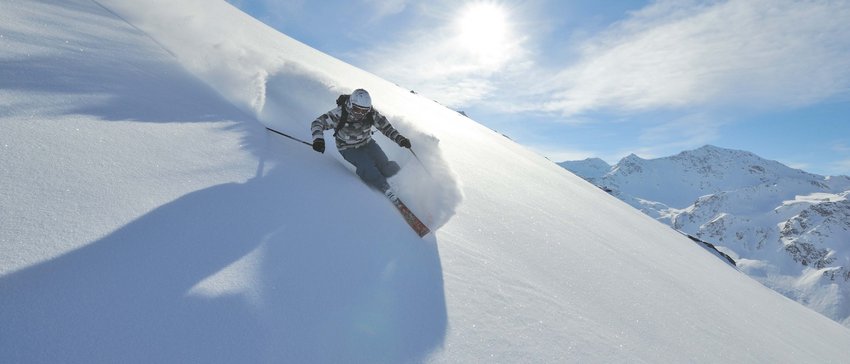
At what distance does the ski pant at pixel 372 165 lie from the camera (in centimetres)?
614

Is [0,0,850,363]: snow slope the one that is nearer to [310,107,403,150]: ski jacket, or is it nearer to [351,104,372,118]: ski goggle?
[310,107,403,150]: ski jacket

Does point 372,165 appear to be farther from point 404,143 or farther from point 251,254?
point 251,254

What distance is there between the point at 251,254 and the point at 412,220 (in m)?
2.29

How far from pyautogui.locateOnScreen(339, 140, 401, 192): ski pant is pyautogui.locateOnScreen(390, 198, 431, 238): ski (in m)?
0.61

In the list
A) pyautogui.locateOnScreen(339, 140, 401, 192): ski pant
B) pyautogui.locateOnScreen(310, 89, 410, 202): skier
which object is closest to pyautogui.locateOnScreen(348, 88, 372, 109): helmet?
pyautogui.locateOnScreen(310, 89, 410, 202): skier

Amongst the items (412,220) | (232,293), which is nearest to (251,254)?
(232,293)

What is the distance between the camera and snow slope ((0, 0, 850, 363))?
2.38m

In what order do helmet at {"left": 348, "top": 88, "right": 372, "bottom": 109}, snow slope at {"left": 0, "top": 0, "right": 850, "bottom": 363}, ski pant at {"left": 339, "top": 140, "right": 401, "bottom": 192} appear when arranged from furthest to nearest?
helmet at {"left": 348, "top": 88, "right": 372, "bottom": 109} < ski pant at {"left": 339, "top": 140, "right": 401, "bottom": 192} < snow slope at {"left": 0, "top": 0, "right": 850, "bottom": 363}

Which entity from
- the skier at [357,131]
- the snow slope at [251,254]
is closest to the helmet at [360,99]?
the skier at [357,131]

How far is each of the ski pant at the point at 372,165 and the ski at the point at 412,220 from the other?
606 mm

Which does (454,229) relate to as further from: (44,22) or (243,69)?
(44,22)

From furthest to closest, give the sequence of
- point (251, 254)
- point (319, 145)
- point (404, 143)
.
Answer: point (404, 143) → point (319, 145) → point (251, 254)

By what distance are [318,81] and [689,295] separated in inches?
354

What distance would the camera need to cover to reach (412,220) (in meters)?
5.08
